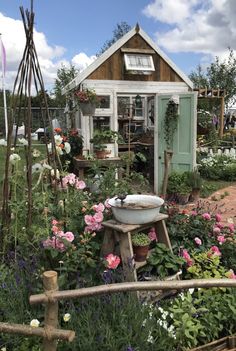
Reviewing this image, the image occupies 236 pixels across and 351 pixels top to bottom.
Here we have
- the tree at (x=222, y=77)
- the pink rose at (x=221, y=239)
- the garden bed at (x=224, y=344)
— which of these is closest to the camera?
the garden bed at (x=224, y=344)

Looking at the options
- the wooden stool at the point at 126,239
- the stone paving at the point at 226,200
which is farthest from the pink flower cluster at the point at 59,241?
the stone paving at the point at 226,200

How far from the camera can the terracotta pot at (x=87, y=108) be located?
20.8 ft

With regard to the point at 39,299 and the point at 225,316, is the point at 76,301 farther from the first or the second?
the point at 225,316

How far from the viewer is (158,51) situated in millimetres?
7164

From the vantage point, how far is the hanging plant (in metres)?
6.67

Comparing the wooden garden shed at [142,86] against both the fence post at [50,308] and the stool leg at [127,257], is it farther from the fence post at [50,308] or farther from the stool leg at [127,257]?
the fence post at [50,308]

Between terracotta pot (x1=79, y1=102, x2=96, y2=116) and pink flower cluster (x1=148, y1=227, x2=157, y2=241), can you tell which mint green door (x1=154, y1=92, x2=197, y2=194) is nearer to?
terracotta pot (x1=79, y1=102, x2=96, y2=116)

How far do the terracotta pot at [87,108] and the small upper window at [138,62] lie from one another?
120 centimetres

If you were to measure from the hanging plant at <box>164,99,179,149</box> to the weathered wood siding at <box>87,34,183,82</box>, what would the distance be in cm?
91

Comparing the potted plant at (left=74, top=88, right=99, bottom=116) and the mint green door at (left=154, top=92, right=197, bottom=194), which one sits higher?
the potted plant at (left=74, top=88, right=99, bottom=116)

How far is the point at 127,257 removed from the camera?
2146mm

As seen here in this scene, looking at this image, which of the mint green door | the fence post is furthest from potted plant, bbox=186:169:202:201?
the fence post

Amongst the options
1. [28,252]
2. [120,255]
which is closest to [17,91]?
[28,252]

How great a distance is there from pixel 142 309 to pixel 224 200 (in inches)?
188
